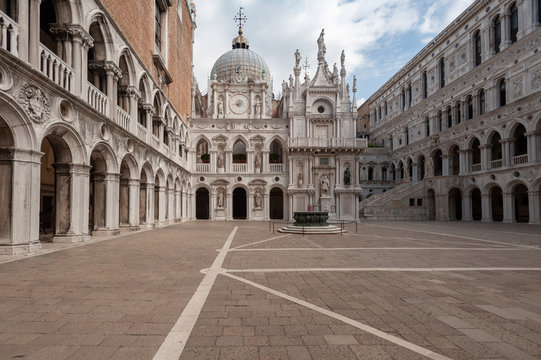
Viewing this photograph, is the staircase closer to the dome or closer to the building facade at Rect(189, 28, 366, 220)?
the building facade at Rect(189, 28, 366, 220)

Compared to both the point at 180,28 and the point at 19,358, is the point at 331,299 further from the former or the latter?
the point at 180,28

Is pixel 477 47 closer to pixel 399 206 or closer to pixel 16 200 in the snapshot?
pixel 399 206

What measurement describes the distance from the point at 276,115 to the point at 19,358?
48.8 meters

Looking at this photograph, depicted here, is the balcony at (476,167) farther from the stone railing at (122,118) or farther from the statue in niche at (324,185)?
the stone railing at (122,118)

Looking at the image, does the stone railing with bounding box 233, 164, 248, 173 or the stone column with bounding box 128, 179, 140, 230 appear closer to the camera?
the stone column with bounding box 128, 179, 140, 230

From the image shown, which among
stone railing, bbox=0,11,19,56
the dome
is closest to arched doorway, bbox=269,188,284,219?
the dome

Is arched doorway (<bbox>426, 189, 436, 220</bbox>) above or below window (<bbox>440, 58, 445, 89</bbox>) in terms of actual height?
below

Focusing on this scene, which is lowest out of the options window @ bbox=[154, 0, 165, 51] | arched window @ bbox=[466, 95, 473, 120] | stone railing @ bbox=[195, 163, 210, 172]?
stone railing @ bbox=[195, 163, 210, 172]

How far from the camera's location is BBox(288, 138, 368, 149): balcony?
33841 millimetres

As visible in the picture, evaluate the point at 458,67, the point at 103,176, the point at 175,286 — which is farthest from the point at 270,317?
the point at 458,67

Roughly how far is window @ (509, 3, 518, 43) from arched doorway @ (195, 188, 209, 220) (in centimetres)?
3291

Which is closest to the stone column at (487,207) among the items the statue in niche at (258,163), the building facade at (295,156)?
the building facade at (295,156)

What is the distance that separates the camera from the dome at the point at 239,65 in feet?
160

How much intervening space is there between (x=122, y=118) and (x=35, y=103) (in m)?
6.49
